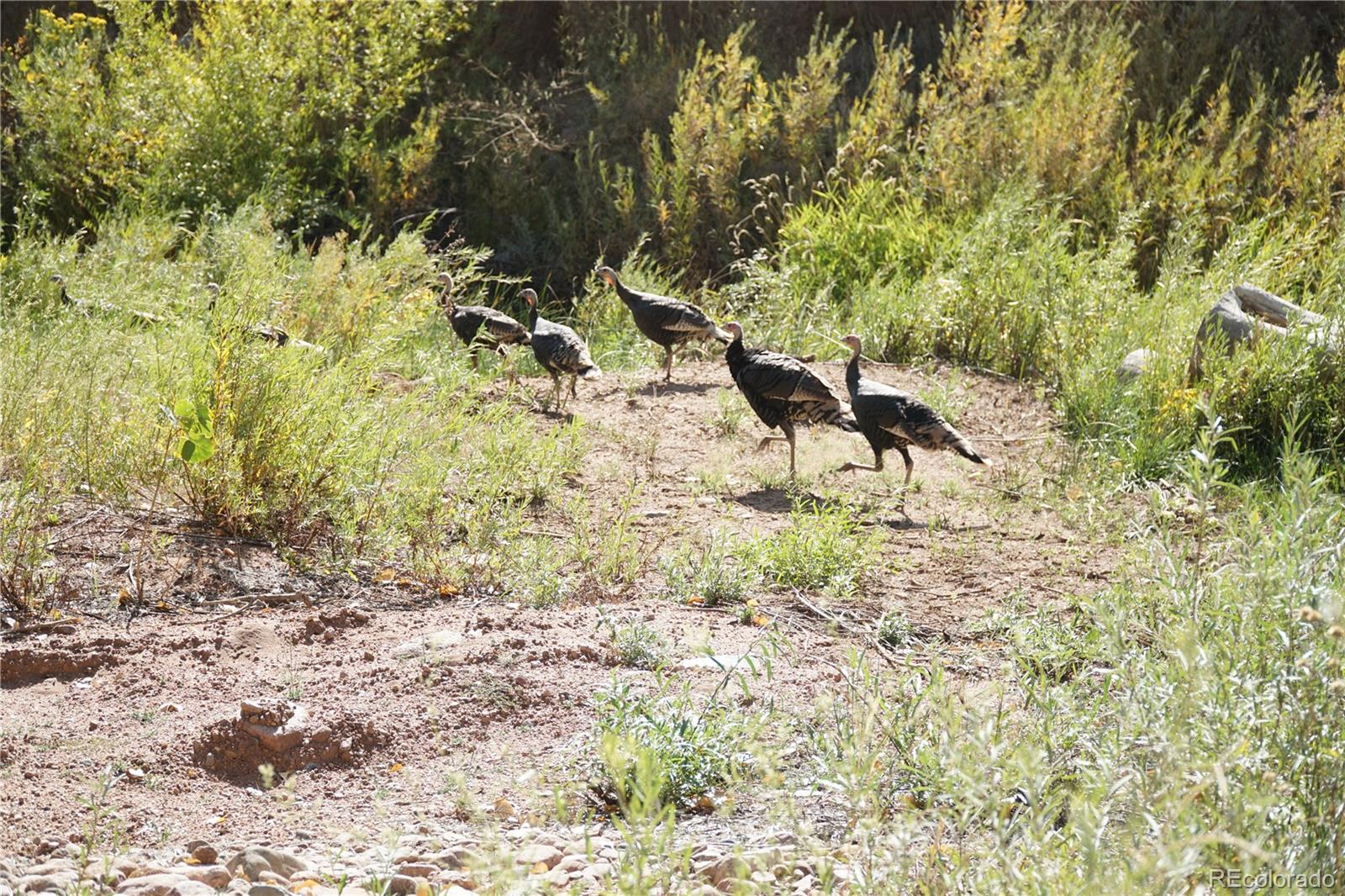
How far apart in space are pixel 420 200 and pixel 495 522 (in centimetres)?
772

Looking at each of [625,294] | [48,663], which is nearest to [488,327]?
[625,294]

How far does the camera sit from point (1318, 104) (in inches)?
437

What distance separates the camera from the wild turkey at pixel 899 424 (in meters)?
6.82

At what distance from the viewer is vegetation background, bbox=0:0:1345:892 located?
2.84 m

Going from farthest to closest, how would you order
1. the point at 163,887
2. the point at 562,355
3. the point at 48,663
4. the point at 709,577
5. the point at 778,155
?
the point at 778,155 < the point at 562,355 < the point at 709,577 < the point at 48,663 < the point at 163,887

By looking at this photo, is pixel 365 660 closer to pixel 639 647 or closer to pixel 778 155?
pixel 639 647

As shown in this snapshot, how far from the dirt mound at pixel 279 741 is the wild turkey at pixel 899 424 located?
12.8 ft

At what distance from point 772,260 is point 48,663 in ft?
24.9

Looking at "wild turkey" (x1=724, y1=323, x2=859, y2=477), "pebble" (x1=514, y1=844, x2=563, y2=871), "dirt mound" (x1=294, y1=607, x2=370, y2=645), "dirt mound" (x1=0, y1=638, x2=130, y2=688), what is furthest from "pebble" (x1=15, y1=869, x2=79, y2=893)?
"wild turkey" (x1=724, y1=323, x2=859, y2=477)

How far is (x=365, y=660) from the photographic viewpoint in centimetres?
408

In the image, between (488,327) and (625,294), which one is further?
(625,294)

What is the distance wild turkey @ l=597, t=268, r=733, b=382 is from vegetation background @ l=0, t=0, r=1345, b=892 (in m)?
0.72

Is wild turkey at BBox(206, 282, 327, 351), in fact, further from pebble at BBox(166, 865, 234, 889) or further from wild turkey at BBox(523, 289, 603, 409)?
pebble at BBox(166, 865, 234, 889)

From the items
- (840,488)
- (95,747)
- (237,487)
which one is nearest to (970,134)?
(840,488)
